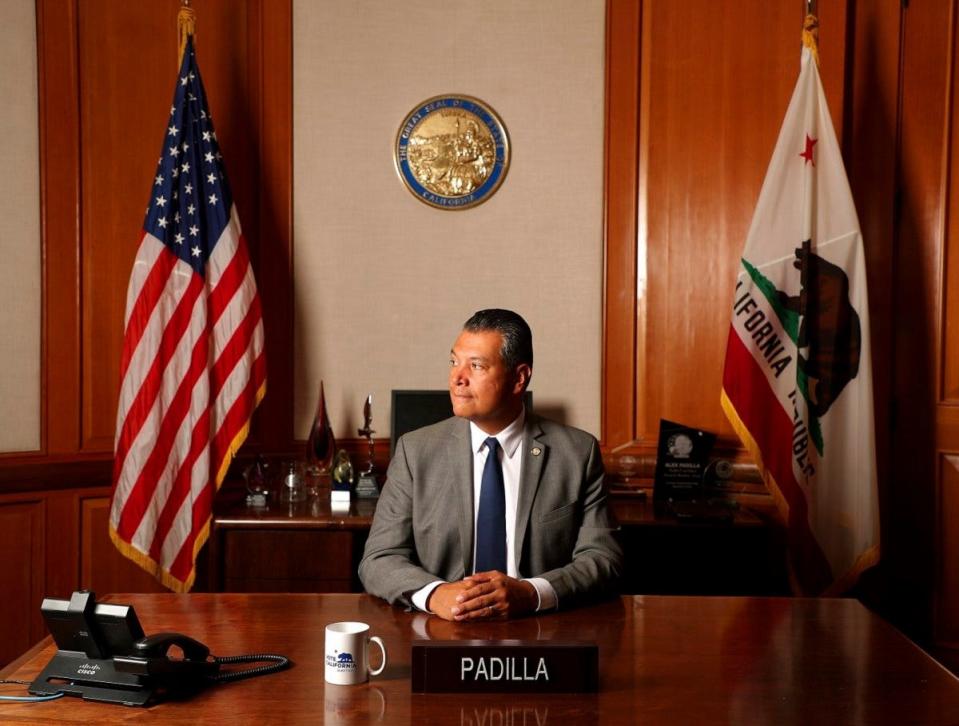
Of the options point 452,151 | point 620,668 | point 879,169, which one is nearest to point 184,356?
point 452,151

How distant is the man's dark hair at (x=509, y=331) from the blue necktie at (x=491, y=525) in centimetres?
27

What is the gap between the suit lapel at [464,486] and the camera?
2.25m

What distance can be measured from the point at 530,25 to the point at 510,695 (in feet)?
10.1

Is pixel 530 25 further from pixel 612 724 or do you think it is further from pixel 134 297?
pixel 612 724

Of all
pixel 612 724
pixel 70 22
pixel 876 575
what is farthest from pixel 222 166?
pixel 876 575

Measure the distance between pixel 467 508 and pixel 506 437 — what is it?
22 centimetres

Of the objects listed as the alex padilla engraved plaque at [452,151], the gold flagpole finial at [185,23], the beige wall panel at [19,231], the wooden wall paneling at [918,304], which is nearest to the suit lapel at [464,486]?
the alex padilla engraved plaque at [452,151]

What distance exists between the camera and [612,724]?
1397 mm

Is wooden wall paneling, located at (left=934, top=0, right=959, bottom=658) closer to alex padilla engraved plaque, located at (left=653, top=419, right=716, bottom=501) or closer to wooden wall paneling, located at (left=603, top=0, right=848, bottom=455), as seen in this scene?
wooden wall paneling, located at (left=603, top=0, right=848, bottom=455)

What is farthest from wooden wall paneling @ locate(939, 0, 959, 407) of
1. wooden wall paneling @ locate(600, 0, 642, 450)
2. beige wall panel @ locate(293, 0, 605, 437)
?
beige wall panel @ locate(293, 0, 605, 437)

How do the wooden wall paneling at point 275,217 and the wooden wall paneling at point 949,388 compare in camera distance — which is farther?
the wooden wall paneling at point 275,217

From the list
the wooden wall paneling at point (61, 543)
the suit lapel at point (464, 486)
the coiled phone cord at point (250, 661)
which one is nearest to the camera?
the coiled phone cord at point (250, 661)

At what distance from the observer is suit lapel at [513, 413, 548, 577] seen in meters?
2.26

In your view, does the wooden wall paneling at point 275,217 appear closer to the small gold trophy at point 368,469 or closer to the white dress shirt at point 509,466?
the small gold trophy at point 368,469
